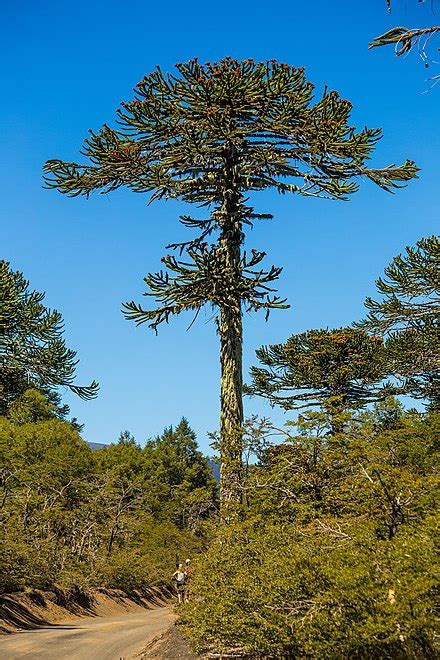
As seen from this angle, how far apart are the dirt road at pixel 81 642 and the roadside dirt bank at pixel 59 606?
1053 mm

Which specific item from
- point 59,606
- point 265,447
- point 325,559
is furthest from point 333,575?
point 59,606

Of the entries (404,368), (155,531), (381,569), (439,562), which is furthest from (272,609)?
(155,531)

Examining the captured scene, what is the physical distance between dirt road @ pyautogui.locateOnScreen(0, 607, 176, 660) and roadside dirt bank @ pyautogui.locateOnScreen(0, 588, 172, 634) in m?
1.05

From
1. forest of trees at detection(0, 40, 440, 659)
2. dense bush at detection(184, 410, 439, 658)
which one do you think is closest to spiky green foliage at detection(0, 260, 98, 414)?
forest of trees at detection(0, 40, 440, 659)

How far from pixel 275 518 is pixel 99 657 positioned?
469cm

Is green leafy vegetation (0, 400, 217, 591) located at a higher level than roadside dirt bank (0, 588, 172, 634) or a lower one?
higher

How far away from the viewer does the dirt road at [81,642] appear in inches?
458

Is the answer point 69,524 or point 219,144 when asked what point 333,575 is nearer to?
point 219,144

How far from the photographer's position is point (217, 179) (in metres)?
15.7

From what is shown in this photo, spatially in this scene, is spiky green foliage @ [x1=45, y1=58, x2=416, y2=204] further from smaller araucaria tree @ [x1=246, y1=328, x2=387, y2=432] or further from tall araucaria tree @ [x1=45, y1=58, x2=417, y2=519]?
smaller araucaria tree @ [x1=246, y1=328, x2=387, y2=432]

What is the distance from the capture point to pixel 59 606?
20.5 m

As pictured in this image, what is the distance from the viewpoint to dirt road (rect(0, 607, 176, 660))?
11641 mm

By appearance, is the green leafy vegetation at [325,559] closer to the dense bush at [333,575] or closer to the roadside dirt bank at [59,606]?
the dense bush at [333,575]

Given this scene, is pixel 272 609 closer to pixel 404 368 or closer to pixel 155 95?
pixel 155 95
